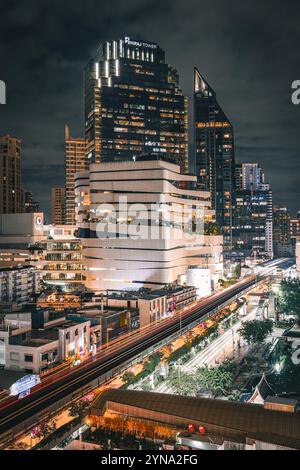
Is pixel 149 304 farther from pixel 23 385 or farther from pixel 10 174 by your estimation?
pixel 10 174

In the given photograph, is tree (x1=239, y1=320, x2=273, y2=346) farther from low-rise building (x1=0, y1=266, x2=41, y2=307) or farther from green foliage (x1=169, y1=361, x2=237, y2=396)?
low-rise building (x1=0, y1=266, x2=41, y2=307)

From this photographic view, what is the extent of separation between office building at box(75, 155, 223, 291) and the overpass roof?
181 ft

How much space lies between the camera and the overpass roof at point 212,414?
81.7 ft

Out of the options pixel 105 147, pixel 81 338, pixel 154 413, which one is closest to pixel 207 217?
pixel 105 147

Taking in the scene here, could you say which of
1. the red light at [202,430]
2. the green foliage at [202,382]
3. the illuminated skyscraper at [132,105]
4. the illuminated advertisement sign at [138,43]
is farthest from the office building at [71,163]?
the red light at [202,430]

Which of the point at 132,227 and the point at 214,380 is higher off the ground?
the point at 132,227

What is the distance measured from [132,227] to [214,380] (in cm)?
5070

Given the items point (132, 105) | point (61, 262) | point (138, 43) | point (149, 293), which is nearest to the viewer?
point (149, 293)

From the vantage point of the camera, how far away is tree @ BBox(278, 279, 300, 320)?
69400 mm

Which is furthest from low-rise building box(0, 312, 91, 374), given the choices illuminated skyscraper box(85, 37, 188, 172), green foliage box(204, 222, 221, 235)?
illuminated skyscraper box(85, 37, 188, 172)

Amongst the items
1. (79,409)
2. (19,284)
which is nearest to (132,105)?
(19,284)

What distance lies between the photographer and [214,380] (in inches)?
1485

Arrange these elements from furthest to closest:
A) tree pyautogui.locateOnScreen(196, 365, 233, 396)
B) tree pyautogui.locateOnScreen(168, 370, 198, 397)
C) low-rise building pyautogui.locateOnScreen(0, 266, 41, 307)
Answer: low-rise building pyautogui.locateOnScreen(0, 266, 41, 307)
tree pyautogui.locateOnScreen(196, 365, 233, 396)
tree pyautogui.locateOnScreen(168, 370, 198, 397)

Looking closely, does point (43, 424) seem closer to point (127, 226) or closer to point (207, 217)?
point (127, 226)
